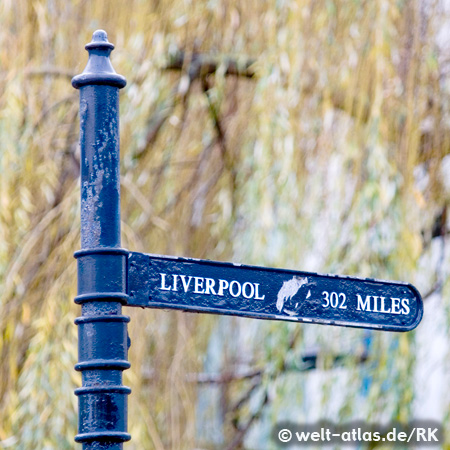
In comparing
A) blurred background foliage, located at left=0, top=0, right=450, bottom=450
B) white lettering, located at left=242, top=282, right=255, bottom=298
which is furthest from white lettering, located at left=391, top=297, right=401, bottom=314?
blurred background foliage, located at left=0, top=0, right=450, bottom=450

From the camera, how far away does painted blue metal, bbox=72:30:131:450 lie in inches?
79.4

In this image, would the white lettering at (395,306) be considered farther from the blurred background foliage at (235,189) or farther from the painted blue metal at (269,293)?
the blurred background foliage at (235,189)

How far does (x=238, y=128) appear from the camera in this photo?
434 centimetres

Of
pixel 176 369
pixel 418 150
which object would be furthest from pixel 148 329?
pixel 418 150

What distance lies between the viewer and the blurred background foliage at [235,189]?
3.77 m

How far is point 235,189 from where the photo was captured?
4.34m

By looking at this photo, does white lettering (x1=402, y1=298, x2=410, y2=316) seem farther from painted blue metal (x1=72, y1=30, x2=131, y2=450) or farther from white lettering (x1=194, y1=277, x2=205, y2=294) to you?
painted blue metal (x1=72, y1=30, x2=131, y2=450)

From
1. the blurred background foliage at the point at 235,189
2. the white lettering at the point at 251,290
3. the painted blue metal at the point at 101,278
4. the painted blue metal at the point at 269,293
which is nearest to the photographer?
the painted blue metal at the point at 101,278

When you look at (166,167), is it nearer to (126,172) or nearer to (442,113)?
(126,172)

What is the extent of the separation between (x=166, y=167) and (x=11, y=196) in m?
0.70

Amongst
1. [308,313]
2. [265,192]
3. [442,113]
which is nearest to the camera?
[308,313]

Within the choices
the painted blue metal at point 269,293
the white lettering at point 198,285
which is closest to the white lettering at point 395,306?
the painted blue metal at point 269,293

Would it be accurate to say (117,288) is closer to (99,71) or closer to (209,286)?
(209,286)

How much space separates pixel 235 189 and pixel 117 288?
2.29 metres
